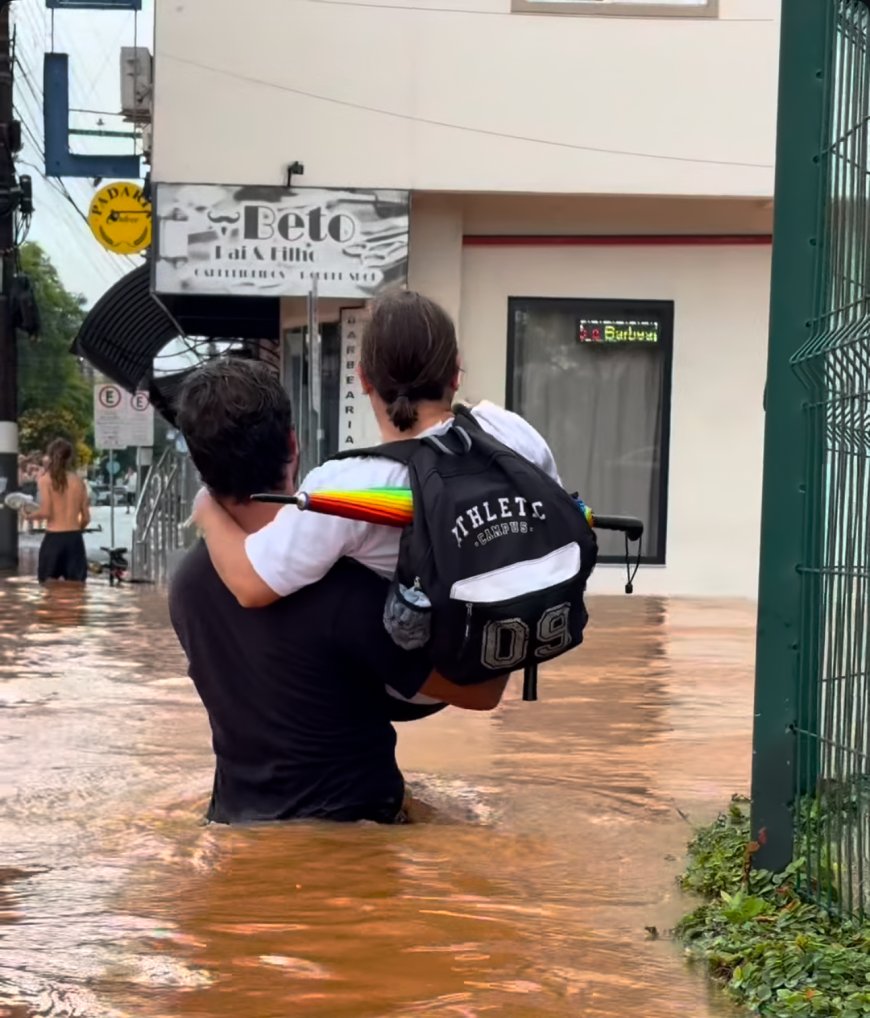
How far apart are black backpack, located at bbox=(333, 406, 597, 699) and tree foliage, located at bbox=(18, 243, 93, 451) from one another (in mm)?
58147

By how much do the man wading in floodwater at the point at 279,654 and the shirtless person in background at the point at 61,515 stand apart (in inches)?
504

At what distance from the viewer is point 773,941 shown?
124 inches

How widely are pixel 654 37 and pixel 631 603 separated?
206 inches

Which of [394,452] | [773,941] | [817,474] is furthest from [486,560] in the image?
[773,941]

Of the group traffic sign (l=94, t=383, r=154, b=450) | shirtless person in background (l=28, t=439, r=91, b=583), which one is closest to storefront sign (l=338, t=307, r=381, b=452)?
shirtless person in background (l=28, t=439, r=91, b=583)

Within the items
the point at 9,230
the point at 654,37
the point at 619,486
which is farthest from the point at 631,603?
the point at 9,230

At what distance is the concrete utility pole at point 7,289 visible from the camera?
20.1 meters

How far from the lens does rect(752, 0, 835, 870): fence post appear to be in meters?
3.53

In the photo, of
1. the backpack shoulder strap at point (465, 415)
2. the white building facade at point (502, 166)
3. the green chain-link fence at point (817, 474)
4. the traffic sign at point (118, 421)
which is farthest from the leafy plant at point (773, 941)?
the traffic sign at point (118, 421)

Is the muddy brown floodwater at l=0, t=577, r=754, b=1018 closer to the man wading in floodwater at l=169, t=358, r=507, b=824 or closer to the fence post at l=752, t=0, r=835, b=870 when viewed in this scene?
the man wading in floodwater at l=169, t=358, r=507, b=824

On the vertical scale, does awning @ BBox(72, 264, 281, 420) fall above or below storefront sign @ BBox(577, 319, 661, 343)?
above

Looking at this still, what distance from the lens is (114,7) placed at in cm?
1658

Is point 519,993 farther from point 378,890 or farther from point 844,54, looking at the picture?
point 844,54

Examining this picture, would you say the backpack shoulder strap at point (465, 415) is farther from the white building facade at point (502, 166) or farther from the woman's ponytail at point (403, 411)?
the white building facade at point (502, 166)
